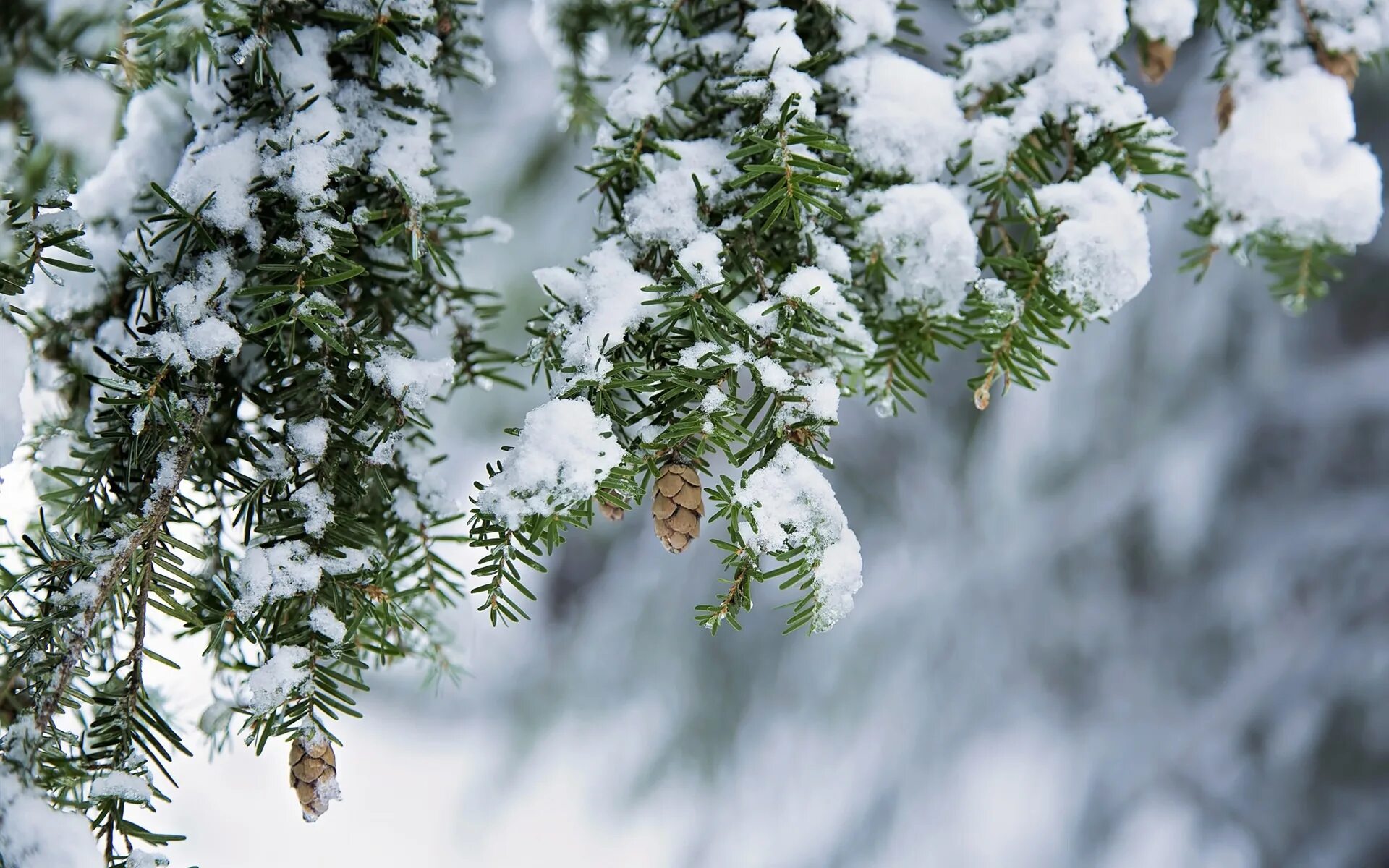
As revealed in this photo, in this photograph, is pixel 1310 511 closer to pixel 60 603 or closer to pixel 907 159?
pixel 907 159

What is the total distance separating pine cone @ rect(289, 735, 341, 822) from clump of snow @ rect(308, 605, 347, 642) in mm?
47

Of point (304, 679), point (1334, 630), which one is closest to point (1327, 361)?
point (1334, 630)

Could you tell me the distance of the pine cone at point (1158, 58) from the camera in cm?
54

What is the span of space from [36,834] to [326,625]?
12 cm

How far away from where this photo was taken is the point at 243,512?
1.33 feet

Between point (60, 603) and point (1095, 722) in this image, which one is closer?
point (60, 603)

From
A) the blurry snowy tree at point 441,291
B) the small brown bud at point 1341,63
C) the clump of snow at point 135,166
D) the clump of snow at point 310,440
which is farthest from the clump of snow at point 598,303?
the small brown bud at point 1341,63

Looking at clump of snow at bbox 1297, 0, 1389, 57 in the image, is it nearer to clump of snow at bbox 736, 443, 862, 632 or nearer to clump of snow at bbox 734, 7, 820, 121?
clump of snow at bbox 734, 7, 820, 121

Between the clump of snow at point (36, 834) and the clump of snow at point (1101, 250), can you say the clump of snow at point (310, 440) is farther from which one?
the clump of snow at point (1101, 250)

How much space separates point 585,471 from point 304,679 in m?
0.17

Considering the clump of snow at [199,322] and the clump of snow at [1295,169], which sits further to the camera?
the clump of snow at [1295,169]

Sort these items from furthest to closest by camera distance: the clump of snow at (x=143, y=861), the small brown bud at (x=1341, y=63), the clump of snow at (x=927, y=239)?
the small brown bud at (x=1341, y=63) → the clump of snow at (x=927, y=239) → the clump of snow at (x=143, y=861)

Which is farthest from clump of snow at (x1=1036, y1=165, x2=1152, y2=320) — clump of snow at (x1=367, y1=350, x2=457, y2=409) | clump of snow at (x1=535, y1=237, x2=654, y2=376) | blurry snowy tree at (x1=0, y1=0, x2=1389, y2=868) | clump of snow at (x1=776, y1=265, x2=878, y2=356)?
clump of snow at (x1=367, y1=350, x2=457, y2=409)

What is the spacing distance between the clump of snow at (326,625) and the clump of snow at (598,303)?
0.16 meters
